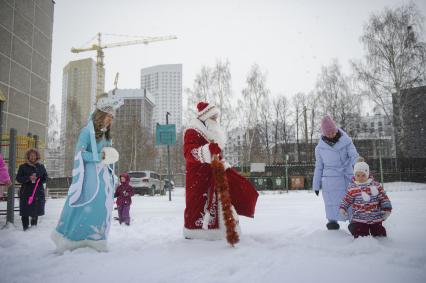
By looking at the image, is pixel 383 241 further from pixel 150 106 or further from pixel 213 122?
pixel 150 106

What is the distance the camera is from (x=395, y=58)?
20.9 metres

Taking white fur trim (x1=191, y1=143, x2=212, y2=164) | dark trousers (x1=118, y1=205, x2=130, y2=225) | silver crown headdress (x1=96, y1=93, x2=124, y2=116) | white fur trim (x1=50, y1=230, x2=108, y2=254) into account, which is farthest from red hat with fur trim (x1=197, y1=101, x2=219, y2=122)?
dark trousers (x1=118, y1=205, x2=130, y2=225)

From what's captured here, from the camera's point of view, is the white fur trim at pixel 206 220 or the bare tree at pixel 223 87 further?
the bare tree at pixel 223 87

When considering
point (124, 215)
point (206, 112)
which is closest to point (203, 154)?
point (206, 112)

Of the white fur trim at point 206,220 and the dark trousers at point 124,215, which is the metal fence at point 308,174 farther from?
the white fur trim at point 206,220

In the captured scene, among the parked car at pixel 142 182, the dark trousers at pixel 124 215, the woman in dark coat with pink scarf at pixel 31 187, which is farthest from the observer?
the parked car at pixel 142 182

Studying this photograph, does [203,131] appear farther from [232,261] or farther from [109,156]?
[232,261]

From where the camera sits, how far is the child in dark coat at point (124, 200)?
636cm

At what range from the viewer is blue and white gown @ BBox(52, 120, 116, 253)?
3.18 meters

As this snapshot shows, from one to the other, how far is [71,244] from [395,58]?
23.9m

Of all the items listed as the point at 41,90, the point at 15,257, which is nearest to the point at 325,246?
the point at 15,257

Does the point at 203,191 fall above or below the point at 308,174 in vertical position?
above

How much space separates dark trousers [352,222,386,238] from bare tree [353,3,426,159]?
816 inches

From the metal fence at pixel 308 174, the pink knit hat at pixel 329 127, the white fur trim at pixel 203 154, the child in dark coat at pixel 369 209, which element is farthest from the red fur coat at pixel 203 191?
the metal fence at pixel 308 174
